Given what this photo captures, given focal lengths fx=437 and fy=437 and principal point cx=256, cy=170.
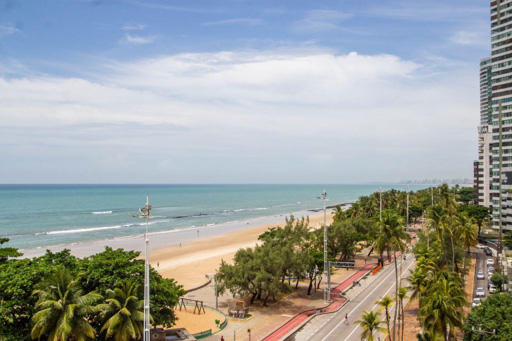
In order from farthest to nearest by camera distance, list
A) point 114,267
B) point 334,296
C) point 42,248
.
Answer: point 42,248, point 334,296, point 114,267

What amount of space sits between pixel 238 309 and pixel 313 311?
735cm

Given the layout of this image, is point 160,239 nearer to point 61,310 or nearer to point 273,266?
point 273,266

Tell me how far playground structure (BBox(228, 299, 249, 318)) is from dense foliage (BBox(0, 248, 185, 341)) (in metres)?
11.5

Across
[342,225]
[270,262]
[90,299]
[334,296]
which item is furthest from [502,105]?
[90,299]

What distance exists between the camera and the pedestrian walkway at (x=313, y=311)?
119ft

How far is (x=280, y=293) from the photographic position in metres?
48.6

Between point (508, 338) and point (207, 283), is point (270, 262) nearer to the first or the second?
point (207, 283)

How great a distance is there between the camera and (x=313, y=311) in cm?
4262

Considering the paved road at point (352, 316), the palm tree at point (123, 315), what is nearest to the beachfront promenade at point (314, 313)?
the paved road at point (352, 316)

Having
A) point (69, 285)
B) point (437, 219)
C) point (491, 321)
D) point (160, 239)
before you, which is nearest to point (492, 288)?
point (437, 219)

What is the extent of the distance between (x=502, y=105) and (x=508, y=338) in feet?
235

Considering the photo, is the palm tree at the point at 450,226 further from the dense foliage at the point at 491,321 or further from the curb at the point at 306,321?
the dense foliage at the point at 491,321

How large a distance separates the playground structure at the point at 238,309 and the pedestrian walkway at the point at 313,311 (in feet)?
14.9

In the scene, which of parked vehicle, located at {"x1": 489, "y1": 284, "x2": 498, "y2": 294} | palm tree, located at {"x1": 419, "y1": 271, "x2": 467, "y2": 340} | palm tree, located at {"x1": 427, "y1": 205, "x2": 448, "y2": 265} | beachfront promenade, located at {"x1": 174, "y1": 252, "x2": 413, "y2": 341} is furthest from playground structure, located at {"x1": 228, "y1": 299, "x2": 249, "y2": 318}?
parked vehicle, located at {"x1": 489, "y1": 284, "x2": 498, "y2": 294}
